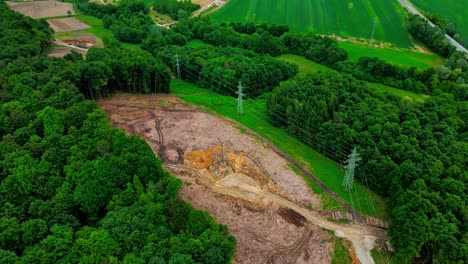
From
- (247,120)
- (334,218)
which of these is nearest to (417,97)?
(247,120)

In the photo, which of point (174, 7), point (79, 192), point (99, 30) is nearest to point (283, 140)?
point (79, 192)

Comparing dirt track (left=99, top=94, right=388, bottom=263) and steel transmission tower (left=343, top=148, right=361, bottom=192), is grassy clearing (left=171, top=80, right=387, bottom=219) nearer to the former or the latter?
steel transmission tower (left=343, top=148, right=361, bottom=192)

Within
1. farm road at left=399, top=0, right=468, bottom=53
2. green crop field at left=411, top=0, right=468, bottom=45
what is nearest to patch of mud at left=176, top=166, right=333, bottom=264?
farm road at left=399, top=0, right=468, bottom=53

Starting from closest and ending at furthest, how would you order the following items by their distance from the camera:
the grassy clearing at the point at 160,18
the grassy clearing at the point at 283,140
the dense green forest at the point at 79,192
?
the dense green forest at the point at 79,192 → the grassy clearing at the point at 283,140 → the grassy clearing at the point at 160,18

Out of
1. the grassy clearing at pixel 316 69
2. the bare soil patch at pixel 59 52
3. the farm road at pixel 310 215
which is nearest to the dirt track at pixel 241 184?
the farm road at pixel 310 215

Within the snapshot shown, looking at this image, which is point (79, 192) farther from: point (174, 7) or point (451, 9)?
point (451, 9)

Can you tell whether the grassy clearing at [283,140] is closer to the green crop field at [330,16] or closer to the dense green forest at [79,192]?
the dense green forest at [79,192]

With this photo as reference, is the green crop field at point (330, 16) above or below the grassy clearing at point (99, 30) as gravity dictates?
above
